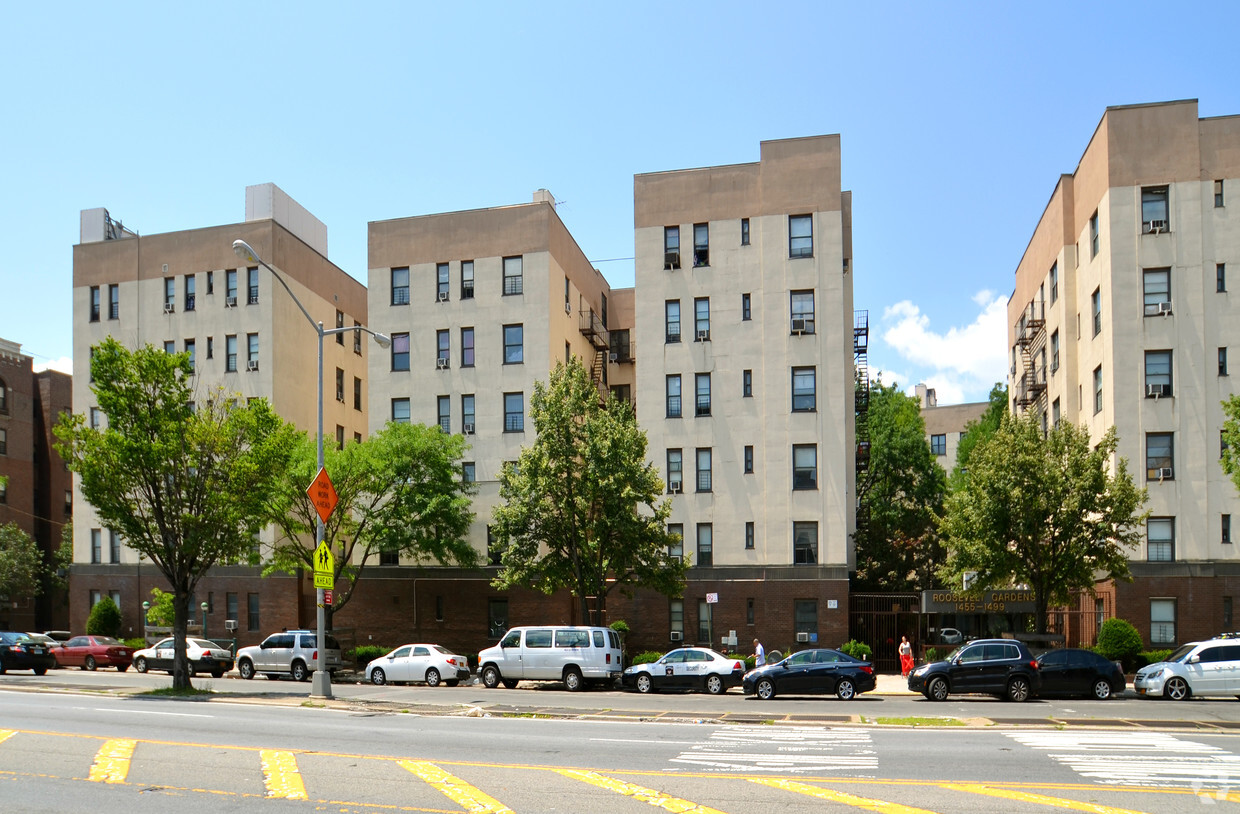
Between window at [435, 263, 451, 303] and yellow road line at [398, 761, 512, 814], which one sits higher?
window at [435, 263, 451, 303]

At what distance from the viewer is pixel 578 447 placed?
35.8m

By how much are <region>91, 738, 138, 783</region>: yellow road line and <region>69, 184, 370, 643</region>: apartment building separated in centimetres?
2935

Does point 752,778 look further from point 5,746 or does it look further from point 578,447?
point 578,447

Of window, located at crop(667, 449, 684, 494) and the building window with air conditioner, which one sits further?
window, located at crop(667, 449, 684, 494)

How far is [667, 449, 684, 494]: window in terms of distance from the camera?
41688 millimetres

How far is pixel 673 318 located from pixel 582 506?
34.8 feet

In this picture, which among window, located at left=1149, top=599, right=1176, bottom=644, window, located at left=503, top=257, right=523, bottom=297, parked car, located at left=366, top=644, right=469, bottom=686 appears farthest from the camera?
window, located at left=503, top=257, right=523, bottom=297

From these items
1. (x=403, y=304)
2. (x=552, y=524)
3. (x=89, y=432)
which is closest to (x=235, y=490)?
(x=89, y=432)

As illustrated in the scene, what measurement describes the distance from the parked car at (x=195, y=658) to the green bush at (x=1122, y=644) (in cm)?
3069

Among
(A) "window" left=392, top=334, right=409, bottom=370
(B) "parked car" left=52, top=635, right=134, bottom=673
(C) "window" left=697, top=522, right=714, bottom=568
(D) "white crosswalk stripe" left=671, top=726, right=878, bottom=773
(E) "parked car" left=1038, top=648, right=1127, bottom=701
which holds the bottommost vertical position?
(B) "parked car" left=52, top=635, right=134, bottom=673

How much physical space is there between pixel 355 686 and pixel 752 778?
22281mm

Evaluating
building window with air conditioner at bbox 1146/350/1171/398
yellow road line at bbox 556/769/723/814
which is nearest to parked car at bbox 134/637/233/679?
yellow road line at bbox 556/769/723/814

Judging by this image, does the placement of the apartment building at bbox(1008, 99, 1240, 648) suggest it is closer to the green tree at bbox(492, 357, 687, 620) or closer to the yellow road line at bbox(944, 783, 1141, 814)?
the green tree at bbox(492, 357, 687, 620)

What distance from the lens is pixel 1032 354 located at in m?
51.4
